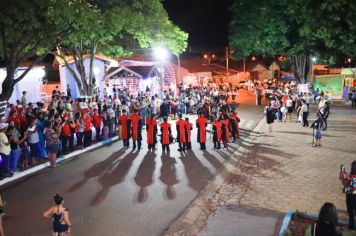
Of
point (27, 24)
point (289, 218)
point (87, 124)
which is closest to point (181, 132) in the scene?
point (87, 124)

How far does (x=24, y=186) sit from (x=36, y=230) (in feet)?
11.5

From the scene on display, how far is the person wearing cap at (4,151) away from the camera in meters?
11.5

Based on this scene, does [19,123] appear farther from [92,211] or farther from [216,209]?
[216,209]

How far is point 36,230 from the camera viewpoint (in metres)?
8.24

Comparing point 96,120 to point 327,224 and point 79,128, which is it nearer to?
point 79,128

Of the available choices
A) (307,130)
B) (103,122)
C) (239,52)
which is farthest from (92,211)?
(239,52)

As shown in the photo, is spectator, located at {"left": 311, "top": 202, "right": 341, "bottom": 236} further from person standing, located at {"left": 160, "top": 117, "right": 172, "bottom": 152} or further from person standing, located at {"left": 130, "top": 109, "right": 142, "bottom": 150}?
person standing, located at {"left": 130, "top": 109, "right": 142, "bottom": 150}

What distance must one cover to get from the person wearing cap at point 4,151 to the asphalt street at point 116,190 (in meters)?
0.72

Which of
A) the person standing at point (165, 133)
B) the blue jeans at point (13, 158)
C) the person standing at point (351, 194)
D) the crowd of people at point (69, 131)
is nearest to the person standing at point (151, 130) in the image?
the crowd of people at point (69, 131)

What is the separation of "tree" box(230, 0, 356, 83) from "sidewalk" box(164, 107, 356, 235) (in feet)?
38.2

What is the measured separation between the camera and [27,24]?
14.2 m

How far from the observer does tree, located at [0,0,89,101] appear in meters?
13.3

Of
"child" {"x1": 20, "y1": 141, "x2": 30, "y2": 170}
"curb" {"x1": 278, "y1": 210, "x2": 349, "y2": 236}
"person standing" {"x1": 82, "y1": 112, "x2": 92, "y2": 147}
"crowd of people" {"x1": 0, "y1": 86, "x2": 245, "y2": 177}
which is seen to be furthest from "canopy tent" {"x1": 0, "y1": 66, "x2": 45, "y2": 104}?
"curb" {"x1": 278, "y1": 210, "x2": 349, "y2": 236}

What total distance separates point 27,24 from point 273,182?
Result: 9.93 metres
